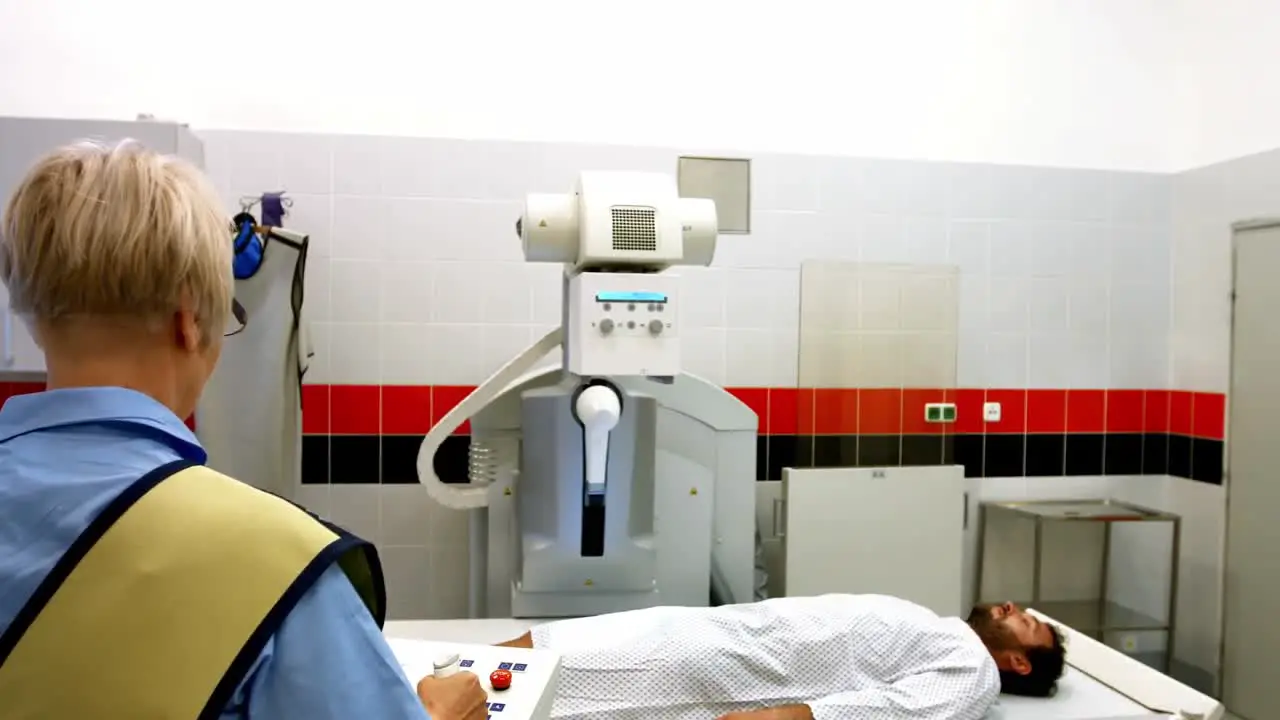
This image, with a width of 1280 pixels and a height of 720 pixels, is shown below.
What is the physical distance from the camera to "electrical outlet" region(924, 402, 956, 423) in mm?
2932

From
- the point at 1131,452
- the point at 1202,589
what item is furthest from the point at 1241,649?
A: the point at 1131,452

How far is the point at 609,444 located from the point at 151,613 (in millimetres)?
1421

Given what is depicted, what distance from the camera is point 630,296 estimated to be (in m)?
1.87

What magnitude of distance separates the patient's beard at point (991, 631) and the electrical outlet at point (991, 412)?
1.00m

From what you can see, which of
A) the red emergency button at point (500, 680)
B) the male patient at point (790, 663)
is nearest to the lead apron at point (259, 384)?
the male patient at point (790, 663)

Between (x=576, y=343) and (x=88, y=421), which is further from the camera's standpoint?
(x=576, y=343)

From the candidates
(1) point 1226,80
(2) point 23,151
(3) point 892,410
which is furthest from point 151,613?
(1) point 1226,80

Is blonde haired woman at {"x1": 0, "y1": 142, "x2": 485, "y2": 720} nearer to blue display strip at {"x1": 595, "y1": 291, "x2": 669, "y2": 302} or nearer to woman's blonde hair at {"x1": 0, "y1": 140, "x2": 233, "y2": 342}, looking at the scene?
woman's blonde hair at {"x1": 0, "y1": 140, "x2": 233, "y2": 342}

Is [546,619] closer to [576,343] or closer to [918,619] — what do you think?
[576,343]

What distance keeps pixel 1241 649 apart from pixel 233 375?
3.26m

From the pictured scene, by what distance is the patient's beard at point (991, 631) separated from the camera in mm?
2051

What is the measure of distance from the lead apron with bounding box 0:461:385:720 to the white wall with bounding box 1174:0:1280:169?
329 cm

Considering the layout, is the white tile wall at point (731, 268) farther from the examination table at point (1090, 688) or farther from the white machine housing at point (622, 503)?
the examination table at point (1090, 688)

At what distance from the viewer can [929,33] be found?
3.09 metres
